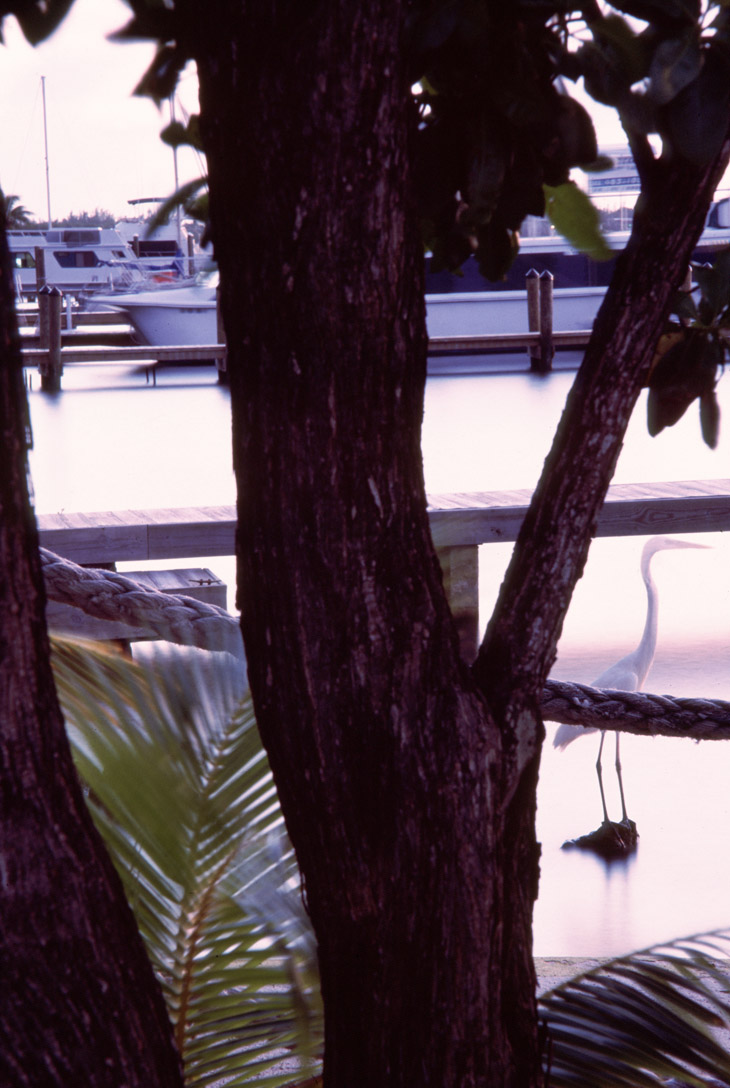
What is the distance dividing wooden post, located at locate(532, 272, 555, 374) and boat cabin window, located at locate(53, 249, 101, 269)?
17599 mm

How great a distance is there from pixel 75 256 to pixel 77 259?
4.1 inches

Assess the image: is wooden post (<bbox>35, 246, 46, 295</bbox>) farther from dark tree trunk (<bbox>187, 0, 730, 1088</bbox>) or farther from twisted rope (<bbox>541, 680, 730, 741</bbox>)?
dark tree trunk (<bbox>187, 0, 730, 1088</bbox>)

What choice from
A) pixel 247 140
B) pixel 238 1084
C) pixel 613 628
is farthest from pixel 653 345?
pixel 613 628

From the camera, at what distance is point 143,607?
2172 mm

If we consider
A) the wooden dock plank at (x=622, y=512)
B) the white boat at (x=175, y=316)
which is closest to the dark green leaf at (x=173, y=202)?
the wooden dock plank at (x=622, y=512)

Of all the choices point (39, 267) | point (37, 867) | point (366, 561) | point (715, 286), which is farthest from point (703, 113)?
point (39, 267)

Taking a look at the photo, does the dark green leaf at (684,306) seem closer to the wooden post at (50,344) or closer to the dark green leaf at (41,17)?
the dark green leaf at (41,17)

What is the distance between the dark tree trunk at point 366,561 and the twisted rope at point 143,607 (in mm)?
1020

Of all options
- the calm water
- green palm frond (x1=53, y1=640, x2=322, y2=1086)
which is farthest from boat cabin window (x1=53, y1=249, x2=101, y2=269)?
green palm frond (x1=53, y1=640, x2=322, y2=1086)

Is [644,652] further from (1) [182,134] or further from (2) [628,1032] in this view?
(1) [182,134]

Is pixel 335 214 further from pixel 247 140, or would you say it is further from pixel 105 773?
pixel 105 773

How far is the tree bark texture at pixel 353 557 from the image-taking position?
2.69 ft

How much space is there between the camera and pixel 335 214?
822 millimetres

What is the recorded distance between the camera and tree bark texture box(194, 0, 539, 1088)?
821mm
